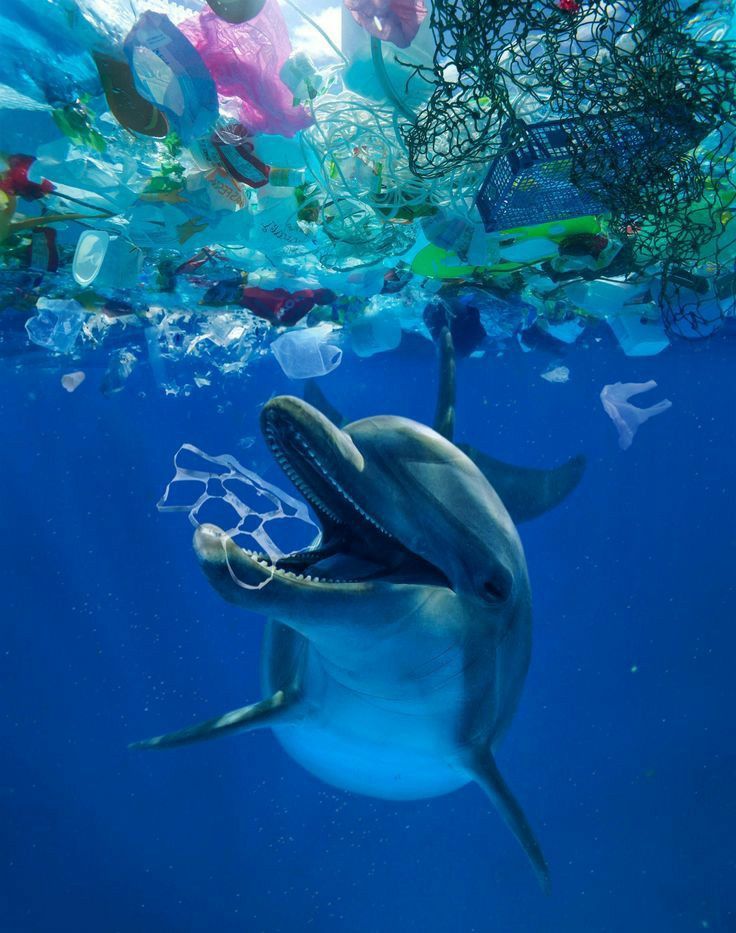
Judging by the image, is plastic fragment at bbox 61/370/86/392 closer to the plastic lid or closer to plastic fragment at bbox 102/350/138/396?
plastic fragment at bbox 102/350/138/396

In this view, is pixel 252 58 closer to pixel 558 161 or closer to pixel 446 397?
pixel 558 161

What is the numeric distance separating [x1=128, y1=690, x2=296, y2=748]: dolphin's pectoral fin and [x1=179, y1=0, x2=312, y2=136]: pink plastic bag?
13.3 ft

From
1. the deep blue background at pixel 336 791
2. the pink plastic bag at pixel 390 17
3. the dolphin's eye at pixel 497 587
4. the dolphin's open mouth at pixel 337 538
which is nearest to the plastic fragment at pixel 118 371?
the deep blue background at pixel 336 791

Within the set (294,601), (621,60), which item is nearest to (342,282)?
(621,60)

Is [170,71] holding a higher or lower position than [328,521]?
higher

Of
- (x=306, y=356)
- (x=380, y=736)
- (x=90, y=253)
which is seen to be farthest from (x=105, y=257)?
(x=380, y=736)

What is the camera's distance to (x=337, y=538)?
335 cm

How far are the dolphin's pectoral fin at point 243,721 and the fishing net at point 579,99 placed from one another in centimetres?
380

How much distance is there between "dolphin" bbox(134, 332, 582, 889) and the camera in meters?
2.72

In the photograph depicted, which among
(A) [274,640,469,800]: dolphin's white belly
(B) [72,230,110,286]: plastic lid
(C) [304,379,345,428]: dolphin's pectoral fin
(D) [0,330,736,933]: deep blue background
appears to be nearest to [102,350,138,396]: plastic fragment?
(D) [0,330,736,933]: deep blue background

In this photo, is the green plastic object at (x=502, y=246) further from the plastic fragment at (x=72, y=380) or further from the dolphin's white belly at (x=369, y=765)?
the plastic fragment at (x=72, y=380)

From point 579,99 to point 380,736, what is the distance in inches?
163

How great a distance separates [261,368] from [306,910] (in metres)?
13.2

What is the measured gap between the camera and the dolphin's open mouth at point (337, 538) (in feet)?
9.39
